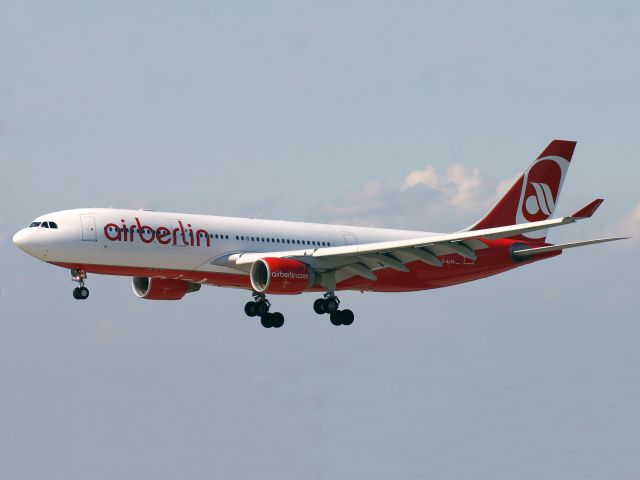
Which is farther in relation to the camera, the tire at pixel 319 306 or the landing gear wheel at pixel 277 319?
the landing gear wheel at pixel 277 319

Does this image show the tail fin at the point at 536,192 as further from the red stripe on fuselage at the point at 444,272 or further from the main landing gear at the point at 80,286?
the main landing gear at the point at 80,286

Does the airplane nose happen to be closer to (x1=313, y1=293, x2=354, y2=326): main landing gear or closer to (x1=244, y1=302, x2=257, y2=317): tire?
(x1=244, y1=302, x2=257, y2=317): tire

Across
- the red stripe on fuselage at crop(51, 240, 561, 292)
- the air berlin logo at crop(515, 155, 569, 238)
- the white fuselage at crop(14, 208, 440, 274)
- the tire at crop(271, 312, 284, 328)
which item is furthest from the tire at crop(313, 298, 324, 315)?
the air berlin logo at crop(515, 155, 569, 238)

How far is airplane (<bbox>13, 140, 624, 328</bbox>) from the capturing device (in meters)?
58.9

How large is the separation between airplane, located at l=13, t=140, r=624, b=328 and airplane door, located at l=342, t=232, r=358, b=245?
5 cm

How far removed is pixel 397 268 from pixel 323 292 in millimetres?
4338

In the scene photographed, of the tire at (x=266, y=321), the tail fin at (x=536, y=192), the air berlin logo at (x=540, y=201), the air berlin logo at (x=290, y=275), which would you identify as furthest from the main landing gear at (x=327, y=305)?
the air berlin logo at (x=540, y=201)

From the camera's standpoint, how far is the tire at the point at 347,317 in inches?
2603

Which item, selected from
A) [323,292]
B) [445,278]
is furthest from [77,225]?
[445,278]

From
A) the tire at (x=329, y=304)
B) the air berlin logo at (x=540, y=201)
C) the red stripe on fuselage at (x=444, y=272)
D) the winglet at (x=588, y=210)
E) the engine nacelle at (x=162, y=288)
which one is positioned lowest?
the winglet at (x=588, y=210)

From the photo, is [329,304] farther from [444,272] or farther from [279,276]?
[444,272]

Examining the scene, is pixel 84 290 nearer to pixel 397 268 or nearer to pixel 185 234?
pixel 185 234

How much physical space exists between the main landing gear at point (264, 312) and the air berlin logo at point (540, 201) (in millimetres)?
15345

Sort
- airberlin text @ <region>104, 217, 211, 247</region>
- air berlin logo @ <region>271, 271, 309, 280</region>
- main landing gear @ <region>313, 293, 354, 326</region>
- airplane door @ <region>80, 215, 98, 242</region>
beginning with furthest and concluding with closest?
main landing gear @ <region>313, 293, 354, 326</region>, air berlin logo @ <region>271, 271, 309, 280</region>, airberlin text @ <region>104, 217, 211, 247</region>, airplane door @ <region>80, 215, 98, 242</region>
